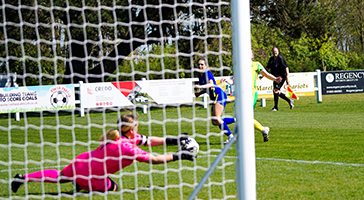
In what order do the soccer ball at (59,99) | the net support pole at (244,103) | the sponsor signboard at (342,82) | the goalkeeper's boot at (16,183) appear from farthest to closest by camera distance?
the sponsor signboard at (342,82) < the soccer ball at (59,99) < the goalkeeper's boot at (16,183) < the net support pole at (244,103)

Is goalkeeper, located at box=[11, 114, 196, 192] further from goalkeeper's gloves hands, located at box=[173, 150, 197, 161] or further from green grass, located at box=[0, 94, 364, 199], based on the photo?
green grass, located at box=[0, 94, 364, 199]

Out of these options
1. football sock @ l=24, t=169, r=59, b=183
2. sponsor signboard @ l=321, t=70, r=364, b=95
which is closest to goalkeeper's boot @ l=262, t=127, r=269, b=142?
football sock @ l=24, t=169, r=59, b=183

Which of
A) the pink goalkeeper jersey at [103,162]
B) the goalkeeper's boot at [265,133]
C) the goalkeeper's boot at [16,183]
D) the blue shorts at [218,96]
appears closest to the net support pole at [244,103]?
the pink goalkeeper jersey at [103,162]

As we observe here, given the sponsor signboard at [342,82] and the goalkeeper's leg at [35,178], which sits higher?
the sponsor signboard at [342,82]

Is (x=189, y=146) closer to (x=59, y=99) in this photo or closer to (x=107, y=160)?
(x=107, y=160)

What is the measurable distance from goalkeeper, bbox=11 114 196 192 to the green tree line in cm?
72

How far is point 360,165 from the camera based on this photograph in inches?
232

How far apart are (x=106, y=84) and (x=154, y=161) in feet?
42.5

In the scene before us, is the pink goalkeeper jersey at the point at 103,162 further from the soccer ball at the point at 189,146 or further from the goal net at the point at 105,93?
the soccer ball at the point at 189,146

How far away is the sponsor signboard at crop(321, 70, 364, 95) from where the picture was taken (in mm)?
19359

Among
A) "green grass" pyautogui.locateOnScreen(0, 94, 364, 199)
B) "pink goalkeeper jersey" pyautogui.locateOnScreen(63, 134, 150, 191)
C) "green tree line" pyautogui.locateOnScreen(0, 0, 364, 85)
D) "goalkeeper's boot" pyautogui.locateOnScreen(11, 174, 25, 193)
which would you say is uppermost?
"green tree line" pyautogui.locateOnScreen(0, 0, 364, 85)

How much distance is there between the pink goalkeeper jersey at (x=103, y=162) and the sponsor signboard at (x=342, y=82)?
1636 cm

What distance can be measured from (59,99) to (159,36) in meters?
8.25

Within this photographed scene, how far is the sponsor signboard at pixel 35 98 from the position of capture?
16.4 meters
